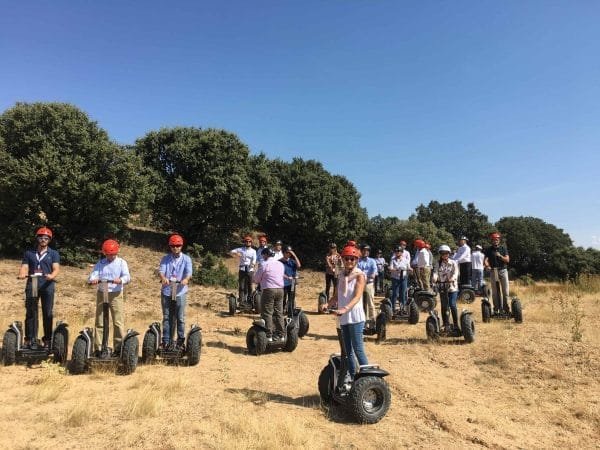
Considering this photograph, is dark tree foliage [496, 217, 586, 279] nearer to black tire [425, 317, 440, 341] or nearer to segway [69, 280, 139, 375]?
black tire [425, 317, 440, 341]

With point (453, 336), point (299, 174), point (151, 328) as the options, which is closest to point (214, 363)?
point (151, 328)

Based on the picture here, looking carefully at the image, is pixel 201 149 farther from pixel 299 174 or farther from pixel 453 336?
pixel 453 336

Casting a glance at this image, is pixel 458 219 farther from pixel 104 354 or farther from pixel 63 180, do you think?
pixel 104 354

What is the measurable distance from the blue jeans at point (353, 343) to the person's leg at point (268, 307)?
3246 mm

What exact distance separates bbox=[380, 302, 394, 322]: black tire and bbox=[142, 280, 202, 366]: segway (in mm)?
5200

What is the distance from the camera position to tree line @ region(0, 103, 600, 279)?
18.5 meters

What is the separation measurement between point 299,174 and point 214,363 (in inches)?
1237

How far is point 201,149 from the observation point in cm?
2902

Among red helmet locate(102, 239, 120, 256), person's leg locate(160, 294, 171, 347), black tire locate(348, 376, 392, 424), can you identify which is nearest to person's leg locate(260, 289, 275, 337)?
person's leg locate(160, 294, 171, 347)

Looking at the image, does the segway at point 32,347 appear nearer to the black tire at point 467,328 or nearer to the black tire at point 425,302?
the black tire at point 467,328

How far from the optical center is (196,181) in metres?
28.6

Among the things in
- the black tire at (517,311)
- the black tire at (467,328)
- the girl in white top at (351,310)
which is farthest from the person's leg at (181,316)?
the black tire at (517,311)

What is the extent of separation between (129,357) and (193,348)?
108 centimetres

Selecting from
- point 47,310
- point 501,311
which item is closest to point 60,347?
point 47,310
